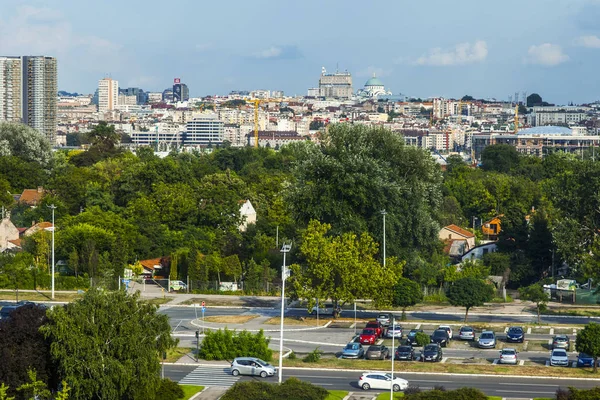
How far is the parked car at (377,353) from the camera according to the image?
40894 millimetres

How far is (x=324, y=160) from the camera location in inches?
2274

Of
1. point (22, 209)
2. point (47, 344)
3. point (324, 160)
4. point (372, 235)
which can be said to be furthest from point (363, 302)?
point (22, 209)

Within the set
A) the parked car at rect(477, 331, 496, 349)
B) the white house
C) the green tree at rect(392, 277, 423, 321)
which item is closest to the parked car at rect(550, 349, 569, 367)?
the parked car at rect(477, 331, 496, 349)

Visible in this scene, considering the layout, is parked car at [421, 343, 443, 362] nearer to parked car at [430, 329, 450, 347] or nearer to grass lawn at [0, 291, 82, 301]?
parked car at [430, 329, 450, 347]

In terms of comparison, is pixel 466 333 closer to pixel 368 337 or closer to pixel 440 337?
pixel 440 337

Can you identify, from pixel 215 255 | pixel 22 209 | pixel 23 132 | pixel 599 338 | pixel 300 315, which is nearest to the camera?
pixel 599 338

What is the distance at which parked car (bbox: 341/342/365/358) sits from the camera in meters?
41.3

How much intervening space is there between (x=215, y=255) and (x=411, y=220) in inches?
473

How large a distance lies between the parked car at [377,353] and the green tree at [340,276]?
8.08 m

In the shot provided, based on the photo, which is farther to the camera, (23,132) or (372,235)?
(23,132)

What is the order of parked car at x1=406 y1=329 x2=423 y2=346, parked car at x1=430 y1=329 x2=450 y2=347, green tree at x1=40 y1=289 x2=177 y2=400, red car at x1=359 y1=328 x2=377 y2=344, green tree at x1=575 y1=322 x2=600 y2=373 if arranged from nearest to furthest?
green tree at x1=40 y1=289 x2=177 y2=400
green tree at x1=575 y1=322 x2=600 y2=373
parked car at x1=406 y1=329 x2=423 y2=346
parked car at x1=430 y1=329 x2=450 y2=347
red car at x1=359 y1=328 x2=377 y2=344

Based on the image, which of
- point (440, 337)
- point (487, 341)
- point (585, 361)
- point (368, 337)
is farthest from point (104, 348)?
point (585, 361)

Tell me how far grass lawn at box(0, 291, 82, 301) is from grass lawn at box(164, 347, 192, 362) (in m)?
14.3

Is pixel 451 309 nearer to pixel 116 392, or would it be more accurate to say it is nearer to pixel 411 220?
pixel 411 220
